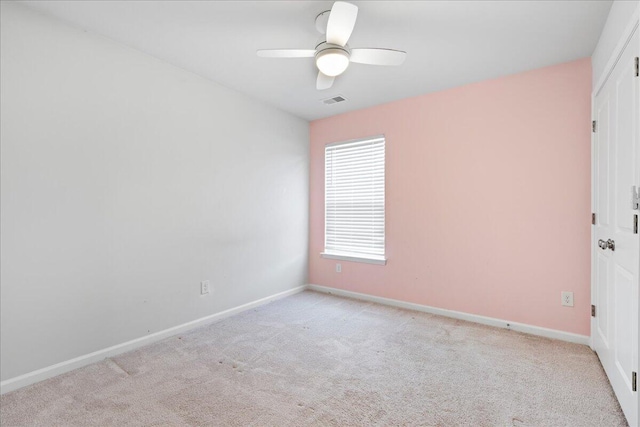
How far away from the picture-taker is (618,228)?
1900 mm

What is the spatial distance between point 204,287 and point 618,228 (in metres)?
3.30

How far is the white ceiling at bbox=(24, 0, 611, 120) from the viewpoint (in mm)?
2090

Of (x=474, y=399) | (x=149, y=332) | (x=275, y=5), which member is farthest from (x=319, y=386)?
(x=275, y=5)

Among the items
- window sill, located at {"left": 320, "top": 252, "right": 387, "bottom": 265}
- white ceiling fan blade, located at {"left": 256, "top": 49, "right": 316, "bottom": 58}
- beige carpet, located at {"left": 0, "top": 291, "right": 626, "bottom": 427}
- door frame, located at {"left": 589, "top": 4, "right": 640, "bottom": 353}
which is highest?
white ceiling fan blade, located at {"left": 256, "top": 49, "right": 316, "bottom": 58}

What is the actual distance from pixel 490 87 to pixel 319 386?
311cm

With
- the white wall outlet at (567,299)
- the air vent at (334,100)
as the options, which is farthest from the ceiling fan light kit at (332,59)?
the white wall outlet at (567,299)

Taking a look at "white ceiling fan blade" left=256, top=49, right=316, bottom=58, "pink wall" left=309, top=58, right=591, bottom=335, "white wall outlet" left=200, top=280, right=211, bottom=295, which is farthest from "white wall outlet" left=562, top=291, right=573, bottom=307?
"white wall outlet" left=200, top=280, right=211, bottom=295

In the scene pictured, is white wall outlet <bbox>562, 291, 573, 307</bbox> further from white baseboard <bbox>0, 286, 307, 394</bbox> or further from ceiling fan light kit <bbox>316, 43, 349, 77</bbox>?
white baseboard <bbox>0, 286, 307, 394</bbox>

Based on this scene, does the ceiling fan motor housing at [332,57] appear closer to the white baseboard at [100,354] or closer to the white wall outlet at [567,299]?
the white baseboard at [100,354]

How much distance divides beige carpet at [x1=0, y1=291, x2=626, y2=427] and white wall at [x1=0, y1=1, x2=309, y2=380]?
0.39 meters

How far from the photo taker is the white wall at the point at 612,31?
5.62 feet

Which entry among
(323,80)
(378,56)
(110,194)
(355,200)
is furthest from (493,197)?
(110,194)

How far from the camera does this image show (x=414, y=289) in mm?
3650

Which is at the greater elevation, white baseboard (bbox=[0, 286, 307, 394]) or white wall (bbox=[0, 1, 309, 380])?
white wall (bbox=[0, 1, 309, 380])
